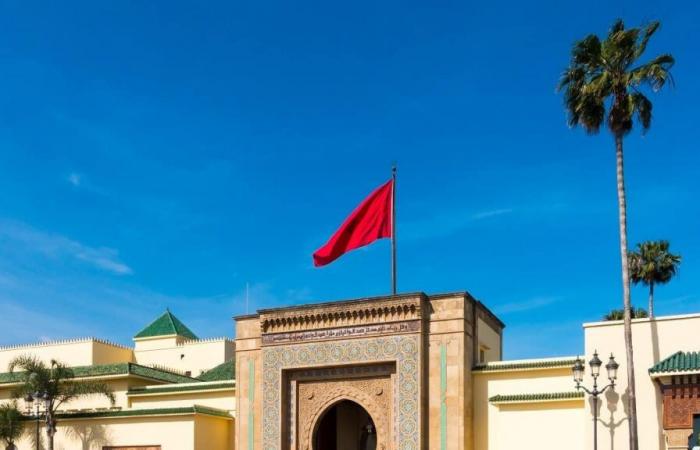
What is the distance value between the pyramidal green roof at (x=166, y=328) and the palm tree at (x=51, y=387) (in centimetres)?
1146

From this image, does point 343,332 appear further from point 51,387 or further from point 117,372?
point 51,387

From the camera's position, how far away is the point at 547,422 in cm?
2055

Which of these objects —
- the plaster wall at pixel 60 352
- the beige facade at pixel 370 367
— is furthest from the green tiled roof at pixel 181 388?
the plaster wall at pixel 60 352

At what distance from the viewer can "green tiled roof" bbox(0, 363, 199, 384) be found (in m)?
28.0

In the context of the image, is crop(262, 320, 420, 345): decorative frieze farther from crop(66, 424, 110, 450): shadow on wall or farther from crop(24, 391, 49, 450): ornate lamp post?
crop(24, 391, 49, 450): ornate lamp post

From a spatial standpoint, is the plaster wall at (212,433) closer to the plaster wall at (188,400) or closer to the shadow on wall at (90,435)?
the plaster wall at (188,400)

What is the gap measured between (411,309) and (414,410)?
255 cm

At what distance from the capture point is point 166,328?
38688 mm

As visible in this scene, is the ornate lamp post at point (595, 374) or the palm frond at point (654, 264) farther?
the palm frond at point (654, 264)

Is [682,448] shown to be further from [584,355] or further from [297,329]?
[297,329]

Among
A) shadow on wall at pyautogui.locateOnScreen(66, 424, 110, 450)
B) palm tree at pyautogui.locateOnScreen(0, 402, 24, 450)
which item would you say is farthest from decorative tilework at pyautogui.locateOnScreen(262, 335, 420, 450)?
palm tree at pyautogui.locateOnScreen(0, 402, 24, 450)

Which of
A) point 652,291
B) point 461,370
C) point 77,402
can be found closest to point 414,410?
point 461,370

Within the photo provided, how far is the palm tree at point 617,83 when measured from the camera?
1916cm

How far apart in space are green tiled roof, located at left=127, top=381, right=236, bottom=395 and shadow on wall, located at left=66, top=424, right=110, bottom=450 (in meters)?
1.80
